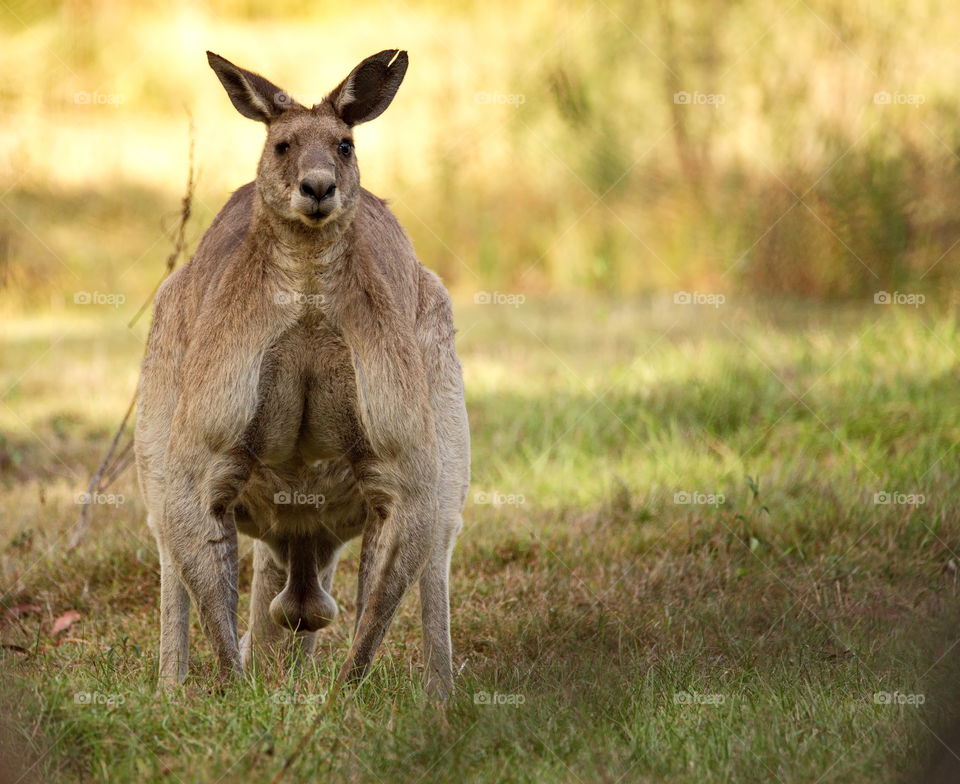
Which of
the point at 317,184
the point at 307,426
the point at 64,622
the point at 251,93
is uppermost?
the point at 251,93

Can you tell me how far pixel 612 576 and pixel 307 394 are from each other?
182 centimetres

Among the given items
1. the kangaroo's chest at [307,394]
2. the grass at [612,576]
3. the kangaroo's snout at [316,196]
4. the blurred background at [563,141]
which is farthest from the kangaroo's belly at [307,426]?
the blurred background at [563,141]

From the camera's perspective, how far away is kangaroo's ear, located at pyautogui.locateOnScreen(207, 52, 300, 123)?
3.71 meters

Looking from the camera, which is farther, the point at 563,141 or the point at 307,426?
the point at 563,141

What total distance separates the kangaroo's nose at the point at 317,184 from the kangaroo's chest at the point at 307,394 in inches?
14.4

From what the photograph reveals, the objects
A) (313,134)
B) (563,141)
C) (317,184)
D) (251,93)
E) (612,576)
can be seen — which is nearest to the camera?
(317,184)

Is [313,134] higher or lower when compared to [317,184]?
higher

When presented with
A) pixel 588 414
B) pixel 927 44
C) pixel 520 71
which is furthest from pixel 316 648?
pixel 520 71

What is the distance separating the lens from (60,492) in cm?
617

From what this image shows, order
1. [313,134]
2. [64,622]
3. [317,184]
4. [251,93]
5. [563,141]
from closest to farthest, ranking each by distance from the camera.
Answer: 1. [317,184]
2. [313,134]
3. [251,93]
4. [64,622]
5. [563,141]

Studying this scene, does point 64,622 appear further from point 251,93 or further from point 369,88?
point 369,88

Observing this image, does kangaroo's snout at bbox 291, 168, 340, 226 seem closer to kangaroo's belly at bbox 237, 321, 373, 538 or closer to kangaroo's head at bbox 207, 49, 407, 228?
kangaroo's head at bbox 207, 49, 407, 228

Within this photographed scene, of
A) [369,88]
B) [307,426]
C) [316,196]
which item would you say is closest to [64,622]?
[307,426]

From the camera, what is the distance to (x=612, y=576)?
5.07 meters
